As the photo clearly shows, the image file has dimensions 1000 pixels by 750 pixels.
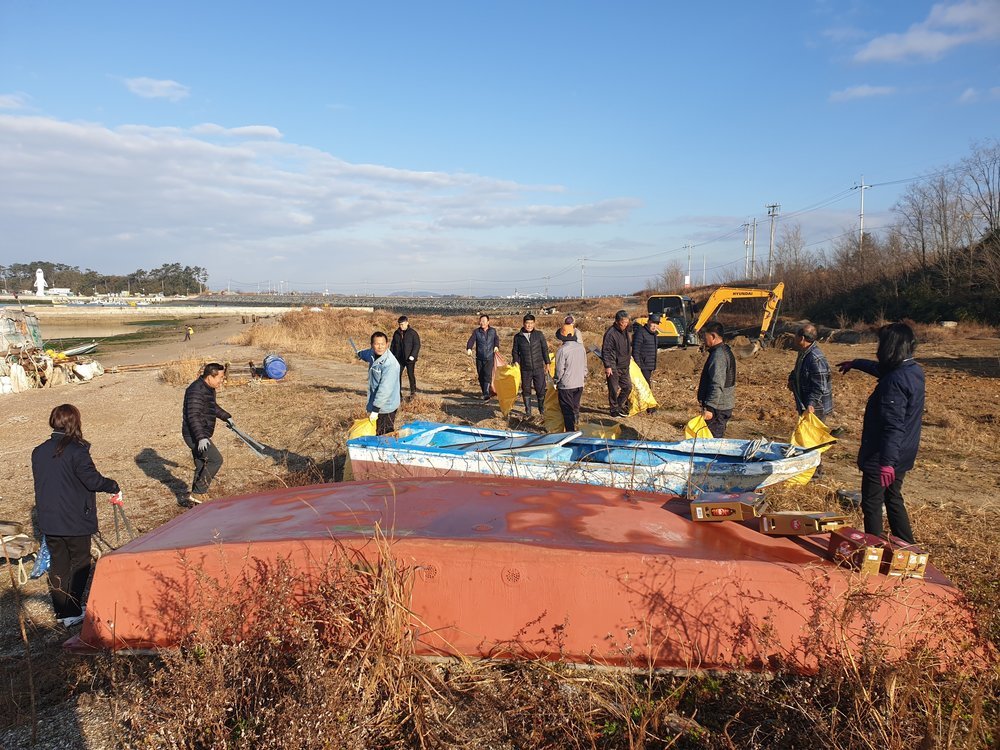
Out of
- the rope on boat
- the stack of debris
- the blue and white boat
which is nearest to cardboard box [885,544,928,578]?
the blue and white boat

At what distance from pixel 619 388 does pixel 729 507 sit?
6.38 meters

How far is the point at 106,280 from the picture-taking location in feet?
393

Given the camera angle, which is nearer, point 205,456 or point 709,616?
point 709,616

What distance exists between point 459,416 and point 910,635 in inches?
327

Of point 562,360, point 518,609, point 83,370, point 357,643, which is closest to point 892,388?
point 518,609

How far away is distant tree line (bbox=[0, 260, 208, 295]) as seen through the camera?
4619 inches

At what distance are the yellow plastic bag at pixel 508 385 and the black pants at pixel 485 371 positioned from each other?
1352mm

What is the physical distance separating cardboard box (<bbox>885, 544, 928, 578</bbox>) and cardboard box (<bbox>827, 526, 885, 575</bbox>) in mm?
38

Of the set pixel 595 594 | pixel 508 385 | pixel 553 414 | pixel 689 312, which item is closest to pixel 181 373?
pixel 508 385

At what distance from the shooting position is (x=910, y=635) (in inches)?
112

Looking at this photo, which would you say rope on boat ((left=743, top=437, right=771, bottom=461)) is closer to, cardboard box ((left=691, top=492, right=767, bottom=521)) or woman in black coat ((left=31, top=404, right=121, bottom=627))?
cardboard box ((left=691, top=492, right=767, bottom=521))

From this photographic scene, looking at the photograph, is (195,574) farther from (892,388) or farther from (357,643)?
(892,388)

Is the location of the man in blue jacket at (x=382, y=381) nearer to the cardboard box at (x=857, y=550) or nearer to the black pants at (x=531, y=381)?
the black pants at (x=531, y=381)

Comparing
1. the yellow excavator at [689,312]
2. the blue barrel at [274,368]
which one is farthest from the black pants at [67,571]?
the yellow excavator at [689,312]
